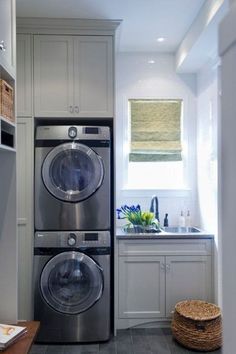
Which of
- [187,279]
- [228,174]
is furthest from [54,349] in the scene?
[228,174]

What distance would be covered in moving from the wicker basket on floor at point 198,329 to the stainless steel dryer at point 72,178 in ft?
3.37

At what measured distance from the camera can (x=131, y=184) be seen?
401cm

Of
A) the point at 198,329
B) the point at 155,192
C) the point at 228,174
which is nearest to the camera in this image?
the point at 228,174

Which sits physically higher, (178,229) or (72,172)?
(72,172)

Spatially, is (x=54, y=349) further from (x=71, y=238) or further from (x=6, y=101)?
(x=6, y=101)

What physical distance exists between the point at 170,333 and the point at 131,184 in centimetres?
161

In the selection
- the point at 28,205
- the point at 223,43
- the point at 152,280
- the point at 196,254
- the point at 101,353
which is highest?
the point at 223,43

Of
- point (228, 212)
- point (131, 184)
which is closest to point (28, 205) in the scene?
point (131, 184)

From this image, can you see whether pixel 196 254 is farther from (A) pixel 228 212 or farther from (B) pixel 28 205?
(A) pixel 228 212

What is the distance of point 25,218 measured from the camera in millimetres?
3119

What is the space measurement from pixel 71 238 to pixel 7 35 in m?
1.76

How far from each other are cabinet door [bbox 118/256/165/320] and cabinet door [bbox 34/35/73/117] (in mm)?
1611

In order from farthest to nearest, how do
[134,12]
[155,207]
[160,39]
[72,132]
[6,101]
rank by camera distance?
[155,207]
[160,39]
[72,132]
[134,12]
[6,101]

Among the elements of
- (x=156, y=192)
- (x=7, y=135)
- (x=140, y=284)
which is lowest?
(x=140, y=284)
